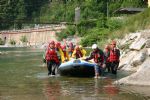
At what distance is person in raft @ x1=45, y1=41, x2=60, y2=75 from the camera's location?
60.7 feet

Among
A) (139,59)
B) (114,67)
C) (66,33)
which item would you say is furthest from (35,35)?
(114,67)

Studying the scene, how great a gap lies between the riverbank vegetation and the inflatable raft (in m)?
11.0

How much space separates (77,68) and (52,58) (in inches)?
44.9

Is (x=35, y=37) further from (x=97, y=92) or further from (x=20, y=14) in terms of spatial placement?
(x=97, y=92)

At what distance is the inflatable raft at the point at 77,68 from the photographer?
58.6ft

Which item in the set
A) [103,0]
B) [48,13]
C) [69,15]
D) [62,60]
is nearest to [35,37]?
[69,15]

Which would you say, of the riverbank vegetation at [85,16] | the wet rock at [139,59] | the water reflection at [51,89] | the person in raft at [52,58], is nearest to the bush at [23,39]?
the riverbank vegetation at [85,16]

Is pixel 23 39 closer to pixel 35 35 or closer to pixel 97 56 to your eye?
pixel 35 35

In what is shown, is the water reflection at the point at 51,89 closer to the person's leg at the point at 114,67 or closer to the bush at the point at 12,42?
the person's leg at the point at 114,67

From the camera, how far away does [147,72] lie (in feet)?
45.9

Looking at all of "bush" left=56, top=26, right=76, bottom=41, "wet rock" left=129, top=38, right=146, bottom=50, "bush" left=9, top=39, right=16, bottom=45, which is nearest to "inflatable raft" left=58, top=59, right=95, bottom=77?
"wet rock" left=129, top=38, right=146, bottom=50

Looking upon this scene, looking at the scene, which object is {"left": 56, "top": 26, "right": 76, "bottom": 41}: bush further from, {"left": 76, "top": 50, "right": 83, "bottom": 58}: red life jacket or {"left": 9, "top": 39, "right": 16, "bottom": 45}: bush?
{"left": 76, "top": 50, "right": 83, "bottom": 58}: red life jacket

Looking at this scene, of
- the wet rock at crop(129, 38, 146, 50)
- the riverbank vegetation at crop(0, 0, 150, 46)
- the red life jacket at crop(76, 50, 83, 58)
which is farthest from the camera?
the riverbank vegetation at crop(0, 0, 150, 46)

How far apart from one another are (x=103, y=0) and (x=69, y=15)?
2161cm
